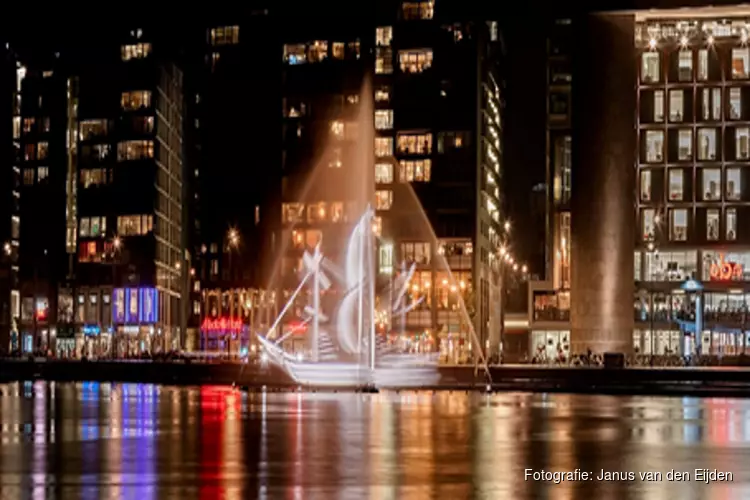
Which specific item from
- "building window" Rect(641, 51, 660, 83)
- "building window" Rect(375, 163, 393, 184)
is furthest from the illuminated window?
"building window" Rect(641, 51, 660, 83)

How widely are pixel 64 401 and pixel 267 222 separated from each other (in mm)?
115395

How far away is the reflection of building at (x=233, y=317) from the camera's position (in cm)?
18512

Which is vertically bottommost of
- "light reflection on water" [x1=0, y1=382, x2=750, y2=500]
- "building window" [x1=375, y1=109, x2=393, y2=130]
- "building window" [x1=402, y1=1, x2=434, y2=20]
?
"light reflection on water" [x1=0, y1=382, x2=750, y2=500]

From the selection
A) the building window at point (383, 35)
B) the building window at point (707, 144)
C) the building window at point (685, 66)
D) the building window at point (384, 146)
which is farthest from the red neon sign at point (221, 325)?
the building window at point (685, 66)

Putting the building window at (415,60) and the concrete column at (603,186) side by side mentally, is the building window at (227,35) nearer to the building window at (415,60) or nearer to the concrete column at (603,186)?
the building window at (415,60)

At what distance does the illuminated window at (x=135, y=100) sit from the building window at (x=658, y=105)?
77972 mm

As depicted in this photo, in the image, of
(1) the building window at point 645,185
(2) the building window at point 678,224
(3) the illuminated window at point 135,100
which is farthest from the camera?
(3) the illuminated window at point 135,100

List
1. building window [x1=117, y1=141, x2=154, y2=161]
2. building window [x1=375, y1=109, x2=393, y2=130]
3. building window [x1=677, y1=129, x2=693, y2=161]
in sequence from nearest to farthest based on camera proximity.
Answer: building window [x1=677, y1=129, x2=693, y2=161], building window [x1=375, y1=109, x2=393, y2=130], building window [x1=117, y1=141, x2=154, y2=161]

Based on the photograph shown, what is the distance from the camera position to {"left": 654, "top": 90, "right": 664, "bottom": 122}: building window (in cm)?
14662

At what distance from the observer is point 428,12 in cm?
18038

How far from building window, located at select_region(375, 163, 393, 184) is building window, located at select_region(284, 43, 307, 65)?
19976mm

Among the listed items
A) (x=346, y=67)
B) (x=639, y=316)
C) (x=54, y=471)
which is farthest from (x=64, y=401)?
(x=346, y=67)

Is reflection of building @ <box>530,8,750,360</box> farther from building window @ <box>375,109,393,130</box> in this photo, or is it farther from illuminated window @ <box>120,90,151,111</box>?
illuminated window @ <box>120,90,151,111</box>

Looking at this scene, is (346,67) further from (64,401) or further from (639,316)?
(64,401)
